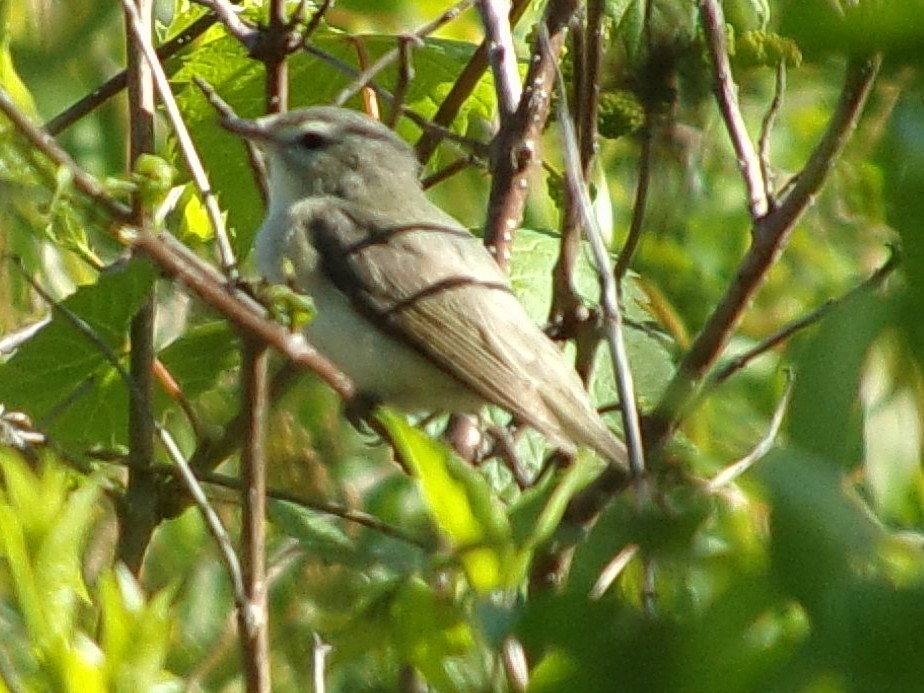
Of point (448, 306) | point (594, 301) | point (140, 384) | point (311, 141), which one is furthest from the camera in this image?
point (311, 141)

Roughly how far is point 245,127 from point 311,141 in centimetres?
103

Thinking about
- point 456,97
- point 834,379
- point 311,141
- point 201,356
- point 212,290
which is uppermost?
point 834,379

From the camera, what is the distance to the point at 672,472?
949 mm

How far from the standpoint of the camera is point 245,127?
238 centimetres

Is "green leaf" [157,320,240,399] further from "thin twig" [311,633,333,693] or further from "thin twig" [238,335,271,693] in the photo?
"thin twig" [311,633,333,693]

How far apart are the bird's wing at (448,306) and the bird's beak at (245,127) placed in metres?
0.41

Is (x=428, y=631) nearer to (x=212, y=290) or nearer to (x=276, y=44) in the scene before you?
(x=212, y=290)

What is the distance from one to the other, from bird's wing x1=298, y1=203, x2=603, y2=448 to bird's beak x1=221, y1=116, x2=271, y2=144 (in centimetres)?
41

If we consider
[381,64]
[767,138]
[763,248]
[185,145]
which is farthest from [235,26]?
[763,248]

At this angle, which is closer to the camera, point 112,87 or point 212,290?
point 212,290

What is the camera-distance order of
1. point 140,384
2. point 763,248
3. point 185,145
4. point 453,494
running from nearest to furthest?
point 453,494
point 763,248
point 185,145
point 140,384

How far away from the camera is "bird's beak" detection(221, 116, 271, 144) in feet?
7.64

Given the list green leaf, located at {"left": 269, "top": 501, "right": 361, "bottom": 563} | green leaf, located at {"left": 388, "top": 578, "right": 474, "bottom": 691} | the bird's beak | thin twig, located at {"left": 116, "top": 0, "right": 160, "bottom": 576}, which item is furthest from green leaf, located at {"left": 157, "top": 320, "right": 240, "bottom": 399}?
green leaf, located at {"left": 388, "top": 578, "right": 474, "bottom": 691}

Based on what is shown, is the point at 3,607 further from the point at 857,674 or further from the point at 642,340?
the point at 857,674
